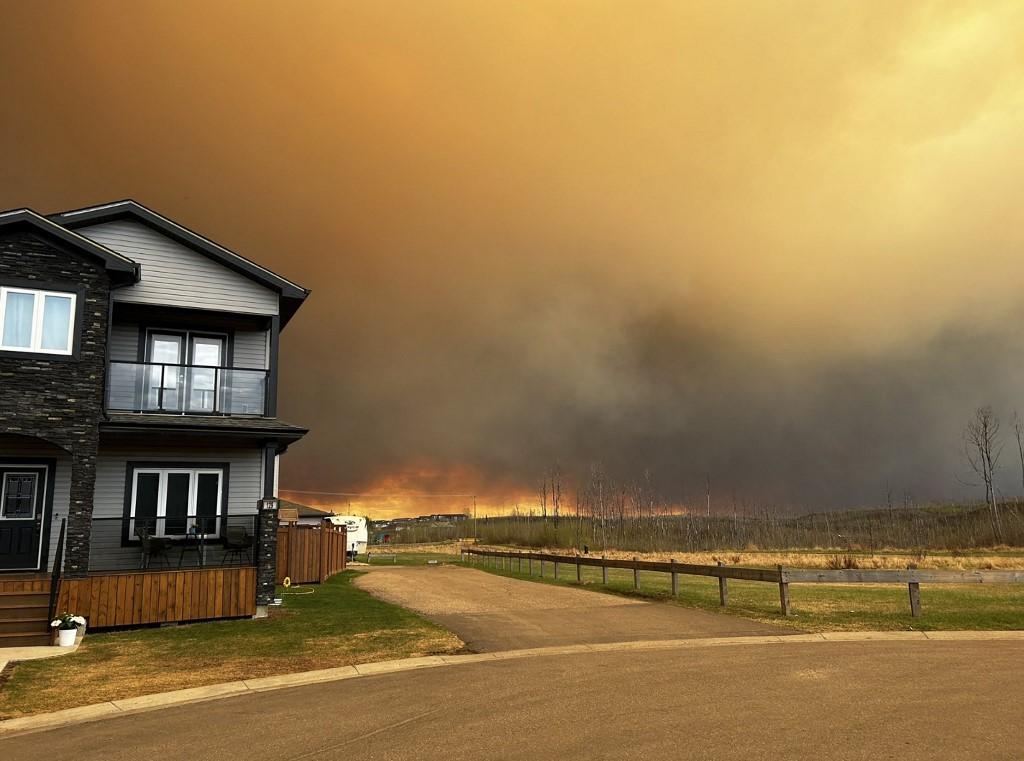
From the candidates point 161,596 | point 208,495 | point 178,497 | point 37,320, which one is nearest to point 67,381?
point 37,320

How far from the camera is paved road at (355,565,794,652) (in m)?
13.0

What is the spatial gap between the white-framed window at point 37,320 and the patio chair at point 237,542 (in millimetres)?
5516

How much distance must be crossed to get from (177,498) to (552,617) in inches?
411

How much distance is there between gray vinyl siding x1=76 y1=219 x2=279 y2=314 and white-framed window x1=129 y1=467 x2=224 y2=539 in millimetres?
4393

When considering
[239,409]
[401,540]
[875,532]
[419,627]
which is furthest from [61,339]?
[401,540]

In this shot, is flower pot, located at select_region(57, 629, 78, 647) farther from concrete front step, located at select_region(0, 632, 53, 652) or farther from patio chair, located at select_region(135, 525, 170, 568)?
patio chair, located at select_region(135, 525, 170, 568)

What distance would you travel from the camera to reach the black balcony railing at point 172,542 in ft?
55.7

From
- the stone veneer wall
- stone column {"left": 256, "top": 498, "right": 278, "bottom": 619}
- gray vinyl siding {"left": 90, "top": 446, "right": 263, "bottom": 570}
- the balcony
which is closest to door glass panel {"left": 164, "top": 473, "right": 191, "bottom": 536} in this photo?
gray vinyl siding {"left": 90, "top": 446, "right": 263, "bottom": 570}

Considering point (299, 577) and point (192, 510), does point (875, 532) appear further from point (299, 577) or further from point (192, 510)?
point (192, 510)

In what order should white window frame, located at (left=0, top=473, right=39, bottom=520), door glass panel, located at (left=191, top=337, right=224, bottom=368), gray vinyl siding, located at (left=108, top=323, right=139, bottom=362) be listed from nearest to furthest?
white window frame, located at (left=0, top=473, right=39, bottom=520), gray vinyl siding, located at (left=108, top=323, right=139, bottom=362), door glass panel, located at (left=191, top=337, right=224, bottom=368)

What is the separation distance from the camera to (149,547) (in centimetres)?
1745


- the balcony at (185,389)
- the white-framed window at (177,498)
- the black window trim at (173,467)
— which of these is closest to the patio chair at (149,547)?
the black window trim at (173,467)

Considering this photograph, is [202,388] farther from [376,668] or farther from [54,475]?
[376,668]

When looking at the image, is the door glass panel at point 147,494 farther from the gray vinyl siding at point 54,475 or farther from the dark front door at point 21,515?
the dark front door at point 21,515
